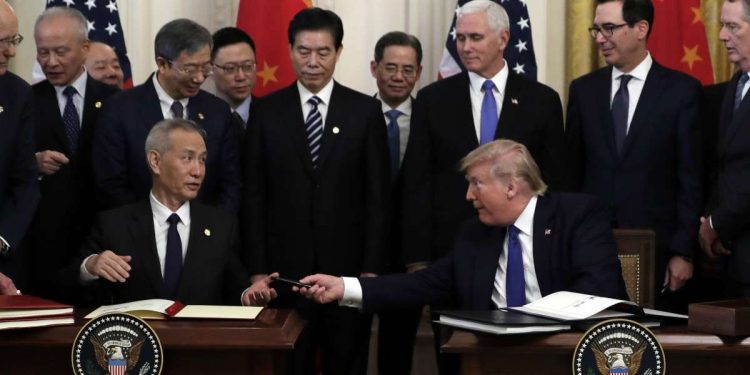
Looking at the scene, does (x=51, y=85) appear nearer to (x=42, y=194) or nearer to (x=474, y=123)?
(x=42, y=194)

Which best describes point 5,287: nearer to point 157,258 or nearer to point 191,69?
point 157,258

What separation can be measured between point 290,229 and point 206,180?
42 cm

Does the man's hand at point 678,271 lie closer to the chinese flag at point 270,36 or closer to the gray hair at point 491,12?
the gray hair at point 491,12

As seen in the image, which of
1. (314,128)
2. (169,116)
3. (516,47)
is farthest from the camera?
(516,47)

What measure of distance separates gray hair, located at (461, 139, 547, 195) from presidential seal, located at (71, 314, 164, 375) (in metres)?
1.48

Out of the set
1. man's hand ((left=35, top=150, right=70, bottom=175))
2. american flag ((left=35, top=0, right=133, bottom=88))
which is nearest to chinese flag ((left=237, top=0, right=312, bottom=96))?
american flag ((left=35, top=0, right=133, bottom=88))

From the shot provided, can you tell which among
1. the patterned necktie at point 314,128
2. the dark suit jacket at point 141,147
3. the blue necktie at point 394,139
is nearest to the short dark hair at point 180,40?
the dark suit jacket at point 141,147

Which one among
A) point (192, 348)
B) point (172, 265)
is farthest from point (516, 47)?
point (192, 348)

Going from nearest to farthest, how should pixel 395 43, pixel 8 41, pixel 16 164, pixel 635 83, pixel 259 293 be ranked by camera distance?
pixel 259 293 < pixel 8 41 < pixel 16 164 < pixel 635 83 < pixel 395 43

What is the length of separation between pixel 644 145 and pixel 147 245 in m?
2.22

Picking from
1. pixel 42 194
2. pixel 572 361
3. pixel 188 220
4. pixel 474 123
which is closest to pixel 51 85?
pixel 42 194

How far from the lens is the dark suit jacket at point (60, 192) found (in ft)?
17.4

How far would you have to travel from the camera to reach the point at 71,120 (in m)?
5.36

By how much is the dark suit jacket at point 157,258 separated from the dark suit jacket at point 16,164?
330mm
